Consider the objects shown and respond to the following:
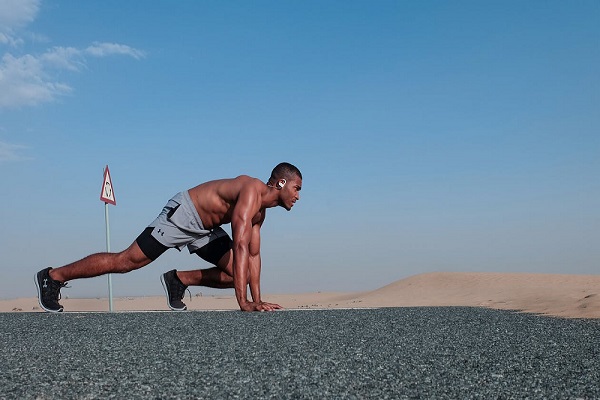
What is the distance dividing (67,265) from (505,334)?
14.1 feet

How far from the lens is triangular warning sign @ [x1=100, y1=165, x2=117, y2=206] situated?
8.47 meters

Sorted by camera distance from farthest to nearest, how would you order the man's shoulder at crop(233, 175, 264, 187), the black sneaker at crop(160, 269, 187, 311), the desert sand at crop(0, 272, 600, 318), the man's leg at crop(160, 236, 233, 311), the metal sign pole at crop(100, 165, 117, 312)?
the desert sand at crop(0, 272, 600, 318) → the metal sign pole at crop(100, 165, 117, 312) → the black sneaker at crop(160, 269, 187, 311) → the man's leg at crop(160, 236, 233, 311) → the man's shoulder at crop(233, 175, 264, 187)

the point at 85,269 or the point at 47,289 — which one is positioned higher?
the point at 85,269

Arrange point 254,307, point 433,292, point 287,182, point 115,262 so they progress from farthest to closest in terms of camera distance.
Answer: point 433,292 → point 115,262 → point 287,182 → point 254,307

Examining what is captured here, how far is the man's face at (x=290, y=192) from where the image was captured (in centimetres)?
599

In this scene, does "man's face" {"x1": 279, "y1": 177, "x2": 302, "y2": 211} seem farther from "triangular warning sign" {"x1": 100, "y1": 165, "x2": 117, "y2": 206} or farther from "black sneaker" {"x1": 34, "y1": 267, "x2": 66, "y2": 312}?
"triangular warning sign" {"x1": 100, "y1": 165, "x2": 117, "y2": 206}

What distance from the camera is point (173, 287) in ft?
22.1

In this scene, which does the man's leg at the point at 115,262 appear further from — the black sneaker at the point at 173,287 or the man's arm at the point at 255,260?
the man's arm at the point at 255,260

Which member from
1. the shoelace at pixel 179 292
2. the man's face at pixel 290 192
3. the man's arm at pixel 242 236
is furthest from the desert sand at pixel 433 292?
the man's arm at pixel 242 236

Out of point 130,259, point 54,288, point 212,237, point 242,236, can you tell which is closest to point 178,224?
point 212,237

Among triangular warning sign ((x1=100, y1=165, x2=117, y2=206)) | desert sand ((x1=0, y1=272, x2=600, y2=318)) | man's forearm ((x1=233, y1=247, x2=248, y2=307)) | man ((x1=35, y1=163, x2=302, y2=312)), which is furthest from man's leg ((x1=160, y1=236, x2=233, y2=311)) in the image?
desert sand ((x1=0, y1=272, x2=600, y2=318))

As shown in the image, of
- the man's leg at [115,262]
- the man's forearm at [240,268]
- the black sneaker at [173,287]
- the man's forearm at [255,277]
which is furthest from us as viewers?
the black sneaker at [173,287]

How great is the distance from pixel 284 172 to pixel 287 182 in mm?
106

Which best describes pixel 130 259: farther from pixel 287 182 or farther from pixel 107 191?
pixel 107 191
